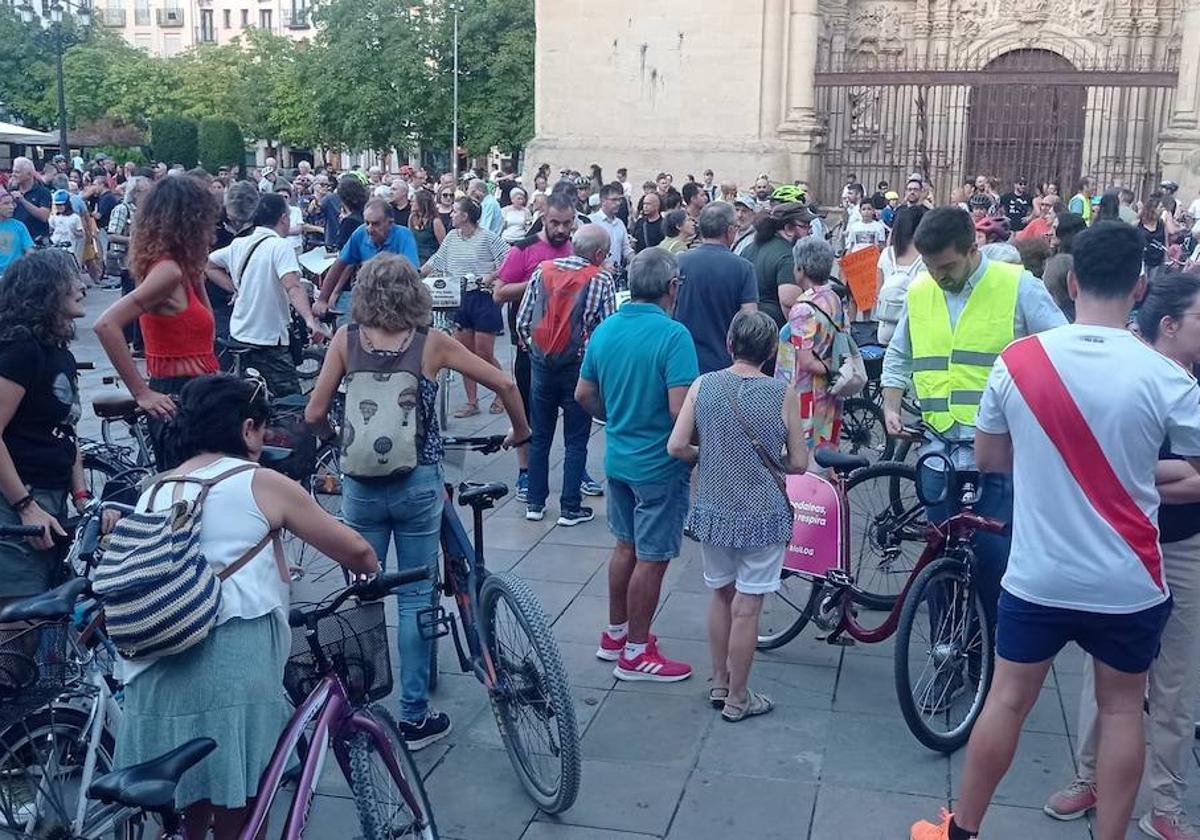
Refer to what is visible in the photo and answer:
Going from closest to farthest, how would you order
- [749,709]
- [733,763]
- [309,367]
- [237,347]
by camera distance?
[733,763] → [749,709] → [237,347] → [309,367]

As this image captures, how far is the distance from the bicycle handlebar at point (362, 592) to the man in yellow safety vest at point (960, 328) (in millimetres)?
2420

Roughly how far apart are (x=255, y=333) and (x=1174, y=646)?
16.5ft

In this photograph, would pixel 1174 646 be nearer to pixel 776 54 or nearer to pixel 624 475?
pixel 624 475

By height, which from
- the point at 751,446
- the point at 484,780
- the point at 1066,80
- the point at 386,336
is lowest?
the point at 484,780

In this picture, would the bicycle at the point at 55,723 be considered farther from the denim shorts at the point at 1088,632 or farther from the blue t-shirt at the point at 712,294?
the blue t-shirt at the point at 712,294

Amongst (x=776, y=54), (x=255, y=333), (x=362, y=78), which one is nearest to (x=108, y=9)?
(x=362, y=78)

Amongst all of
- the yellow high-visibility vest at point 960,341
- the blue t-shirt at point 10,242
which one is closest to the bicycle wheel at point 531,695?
the yellow high-visibility vest at point 960,341

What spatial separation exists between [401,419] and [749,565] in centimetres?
147

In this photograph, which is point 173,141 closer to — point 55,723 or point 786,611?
point 786,611

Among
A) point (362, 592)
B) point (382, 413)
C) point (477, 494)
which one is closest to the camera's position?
point (362, 592)

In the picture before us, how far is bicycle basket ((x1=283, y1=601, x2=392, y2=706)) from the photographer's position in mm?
3510

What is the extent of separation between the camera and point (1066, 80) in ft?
71.2

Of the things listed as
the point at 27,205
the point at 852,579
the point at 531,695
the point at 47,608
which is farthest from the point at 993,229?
the point at 27,205

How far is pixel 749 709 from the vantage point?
201 inches
